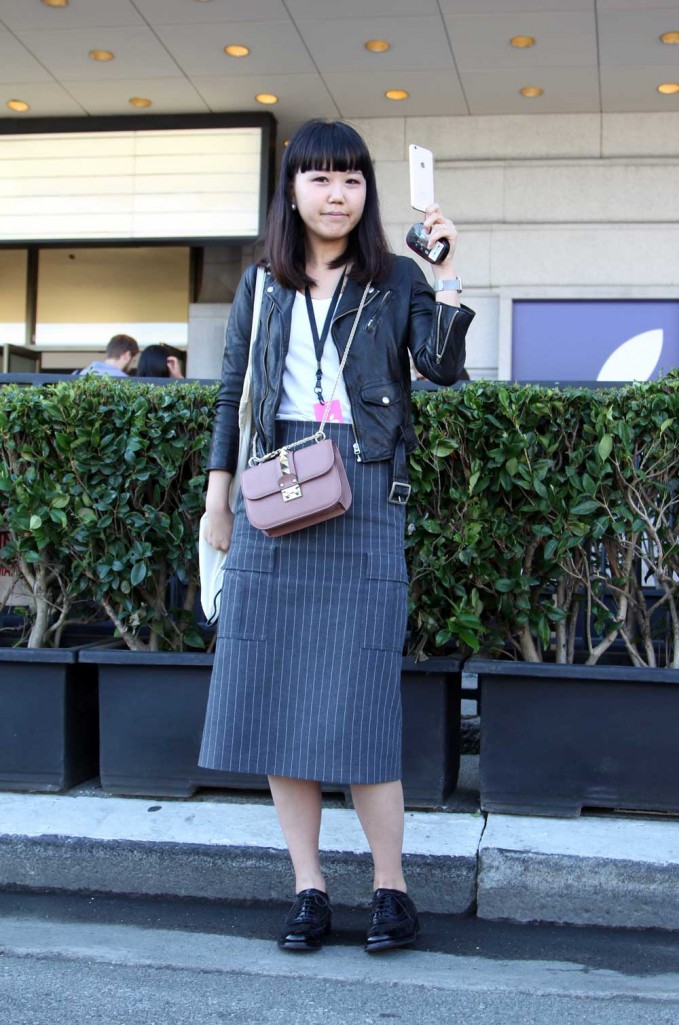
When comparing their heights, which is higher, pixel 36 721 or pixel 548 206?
pixel 548 206

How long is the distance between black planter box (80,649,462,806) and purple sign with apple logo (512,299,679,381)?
23.3 feet

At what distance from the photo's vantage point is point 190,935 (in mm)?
2828

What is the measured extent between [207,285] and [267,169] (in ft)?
4.62

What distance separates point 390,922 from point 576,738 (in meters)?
0.88

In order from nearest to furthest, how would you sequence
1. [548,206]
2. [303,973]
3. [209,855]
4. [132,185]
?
[303,973] → [209,855] → [548,206] → [132,185]

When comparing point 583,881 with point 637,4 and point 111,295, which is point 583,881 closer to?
point 637,4

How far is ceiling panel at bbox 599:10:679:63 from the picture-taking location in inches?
333

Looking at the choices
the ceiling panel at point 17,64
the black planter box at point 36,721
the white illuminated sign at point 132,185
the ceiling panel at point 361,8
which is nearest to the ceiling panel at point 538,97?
the ceiling panel at point 361,8

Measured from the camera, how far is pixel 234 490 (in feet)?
9.45

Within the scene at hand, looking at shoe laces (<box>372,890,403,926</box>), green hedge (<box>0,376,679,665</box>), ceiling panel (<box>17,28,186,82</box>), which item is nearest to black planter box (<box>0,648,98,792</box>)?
green hedge (<box>0,376,679,665</box>)

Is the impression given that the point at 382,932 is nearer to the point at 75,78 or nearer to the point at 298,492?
the point at 298,492

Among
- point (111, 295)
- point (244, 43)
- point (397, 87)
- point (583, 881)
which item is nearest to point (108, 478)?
point (583, 881)

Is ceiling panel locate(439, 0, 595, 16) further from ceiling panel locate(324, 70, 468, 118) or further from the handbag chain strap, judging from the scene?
the handbag chain strap

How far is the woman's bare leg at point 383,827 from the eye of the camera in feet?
8.73
